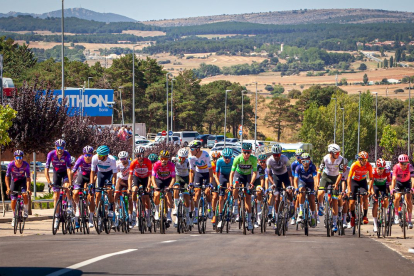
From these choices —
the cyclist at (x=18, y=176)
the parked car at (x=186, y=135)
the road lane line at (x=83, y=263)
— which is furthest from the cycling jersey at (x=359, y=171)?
the parked car at (x=186, y=135)

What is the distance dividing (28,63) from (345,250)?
410ft

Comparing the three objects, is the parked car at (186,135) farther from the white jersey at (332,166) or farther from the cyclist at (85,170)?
the white jersey at (332,166)

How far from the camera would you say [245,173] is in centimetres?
1788

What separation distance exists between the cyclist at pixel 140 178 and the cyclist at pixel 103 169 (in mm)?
506

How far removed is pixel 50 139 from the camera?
1165 inches

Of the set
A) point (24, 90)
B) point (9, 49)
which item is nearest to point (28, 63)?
point (9, 49)

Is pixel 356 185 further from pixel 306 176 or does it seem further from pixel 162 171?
pixel 162 171

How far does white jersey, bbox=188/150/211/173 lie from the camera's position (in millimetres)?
18203

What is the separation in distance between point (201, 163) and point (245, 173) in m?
1.21

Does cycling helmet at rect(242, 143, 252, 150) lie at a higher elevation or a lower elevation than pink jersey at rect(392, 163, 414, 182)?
higher

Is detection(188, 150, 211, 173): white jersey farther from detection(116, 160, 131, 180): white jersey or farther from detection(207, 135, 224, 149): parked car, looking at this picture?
detection(207, 135, 224, 149): parked car

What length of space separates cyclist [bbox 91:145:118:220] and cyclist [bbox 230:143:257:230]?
10.1 feet

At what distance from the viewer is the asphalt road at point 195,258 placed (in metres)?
10.1

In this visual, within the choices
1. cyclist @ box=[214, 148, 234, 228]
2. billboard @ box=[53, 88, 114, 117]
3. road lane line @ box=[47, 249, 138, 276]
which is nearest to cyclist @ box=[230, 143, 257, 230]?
cyclist @ box=[214, 148, 234, 228]
